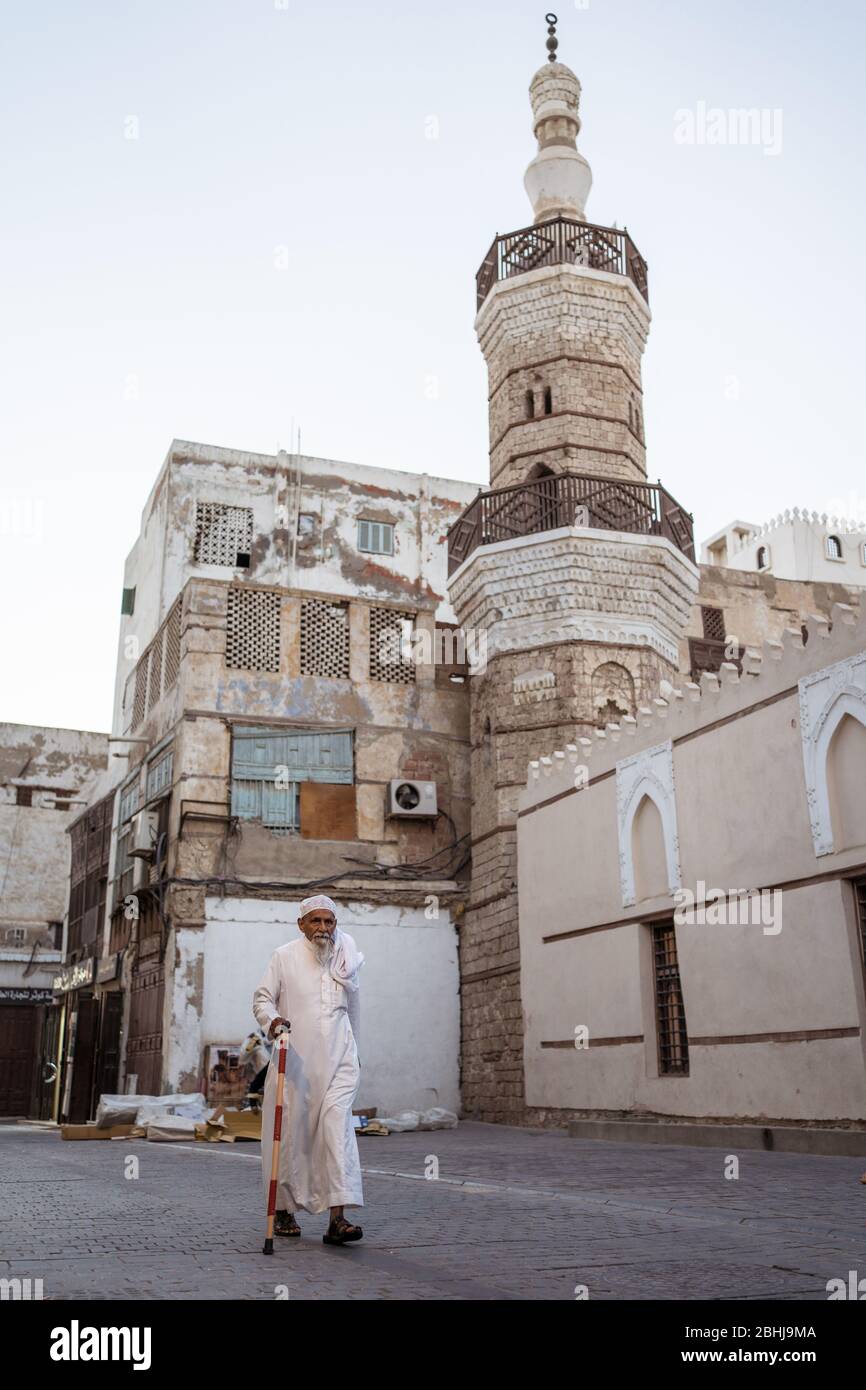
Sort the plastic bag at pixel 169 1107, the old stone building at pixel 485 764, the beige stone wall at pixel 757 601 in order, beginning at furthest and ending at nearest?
the beige stone wall at pixel 757 601, the old stone building at pixel 485 764, the plastic bag at pixel 169 1107

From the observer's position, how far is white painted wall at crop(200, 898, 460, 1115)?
53.4ft

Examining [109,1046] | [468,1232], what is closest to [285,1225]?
[468,1232]

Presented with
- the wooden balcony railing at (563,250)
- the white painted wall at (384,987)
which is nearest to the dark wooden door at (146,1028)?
the white painted wall at (384,987)

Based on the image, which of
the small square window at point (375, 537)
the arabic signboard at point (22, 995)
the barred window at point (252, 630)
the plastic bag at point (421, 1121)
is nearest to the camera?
the plastic bag at point (421, 1121)

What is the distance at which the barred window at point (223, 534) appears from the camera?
22797 mm

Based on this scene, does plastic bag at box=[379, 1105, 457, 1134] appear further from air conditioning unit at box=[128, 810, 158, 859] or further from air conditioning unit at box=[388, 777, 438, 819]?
air conditioning unit at box=[128, 810, 158, 859]

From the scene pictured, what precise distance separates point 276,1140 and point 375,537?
20.0 m

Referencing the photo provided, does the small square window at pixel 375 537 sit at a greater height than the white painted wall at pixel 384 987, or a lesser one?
greater

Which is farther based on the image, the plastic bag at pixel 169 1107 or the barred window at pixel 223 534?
the barred window at pixel 223 534

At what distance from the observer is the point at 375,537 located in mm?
24156

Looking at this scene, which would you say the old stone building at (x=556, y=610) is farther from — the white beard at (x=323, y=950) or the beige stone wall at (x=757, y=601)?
the white beard at (x=323, y=950)

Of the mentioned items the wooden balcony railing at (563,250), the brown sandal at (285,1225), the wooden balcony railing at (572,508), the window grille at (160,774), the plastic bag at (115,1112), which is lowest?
the brown sandal at (285,1225)

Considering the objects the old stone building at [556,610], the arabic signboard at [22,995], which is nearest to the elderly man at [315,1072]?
the old stone building at [556,610]

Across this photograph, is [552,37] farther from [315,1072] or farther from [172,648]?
[315,1072]
